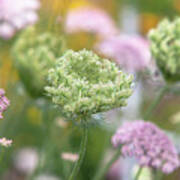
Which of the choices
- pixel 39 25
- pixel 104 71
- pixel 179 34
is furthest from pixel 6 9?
pixel 104 71

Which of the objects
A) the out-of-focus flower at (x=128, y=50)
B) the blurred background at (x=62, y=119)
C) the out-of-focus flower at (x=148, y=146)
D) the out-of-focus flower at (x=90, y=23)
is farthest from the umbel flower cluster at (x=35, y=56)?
the out-of-focus flower at (x=90, y=23)

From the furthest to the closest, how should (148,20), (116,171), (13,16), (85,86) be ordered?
1. (148,20)
2. (116,171)
3. (13,16)
4. (85,86)

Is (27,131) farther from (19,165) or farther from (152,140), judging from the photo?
(152,140)

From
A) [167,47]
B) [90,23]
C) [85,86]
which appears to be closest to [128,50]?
[90,23]

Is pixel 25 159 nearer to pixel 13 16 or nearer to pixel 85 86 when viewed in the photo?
pixel 13 16

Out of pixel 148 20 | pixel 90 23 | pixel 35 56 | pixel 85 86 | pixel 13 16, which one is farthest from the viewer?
pixel 148 20

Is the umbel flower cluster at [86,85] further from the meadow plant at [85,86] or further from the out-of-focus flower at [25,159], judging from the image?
the out-of-focus flower at [25,159]
